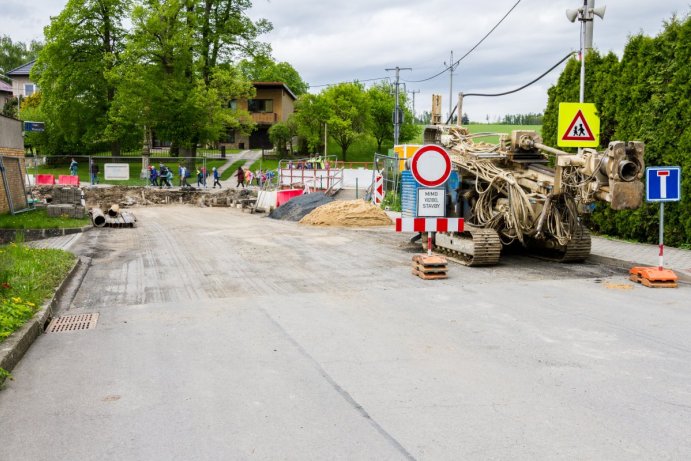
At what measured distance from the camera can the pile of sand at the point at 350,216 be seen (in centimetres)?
2006

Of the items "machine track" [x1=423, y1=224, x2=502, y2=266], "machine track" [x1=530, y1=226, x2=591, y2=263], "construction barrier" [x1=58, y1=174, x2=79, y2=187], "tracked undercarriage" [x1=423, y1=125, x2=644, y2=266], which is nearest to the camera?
"tracked undercarriage" [x1=423, y1=125, x2=644, y2=266]

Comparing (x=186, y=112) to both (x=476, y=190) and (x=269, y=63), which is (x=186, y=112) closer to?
(x=269, y=63)

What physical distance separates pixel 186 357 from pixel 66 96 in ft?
148

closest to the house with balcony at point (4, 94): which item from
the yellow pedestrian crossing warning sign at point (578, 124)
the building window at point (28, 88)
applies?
the building window at point (28, 88)

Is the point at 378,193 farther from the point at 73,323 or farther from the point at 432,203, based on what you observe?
the point at 73,323

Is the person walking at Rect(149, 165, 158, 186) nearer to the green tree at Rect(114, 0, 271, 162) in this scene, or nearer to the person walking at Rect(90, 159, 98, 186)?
the person walking at Rect(90, 159, 98, 186)

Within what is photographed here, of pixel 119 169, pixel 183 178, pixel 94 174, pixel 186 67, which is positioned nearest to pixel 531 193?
pixel 183 178

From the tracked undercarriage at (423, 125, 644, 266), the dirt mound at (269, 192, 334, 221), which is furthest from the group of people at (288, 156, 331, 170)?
the tracked undercarriage at (423, 125, 644, 266)

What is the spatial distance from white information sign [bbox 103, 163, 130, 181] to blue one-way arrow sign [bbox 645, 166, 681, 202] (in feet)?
109

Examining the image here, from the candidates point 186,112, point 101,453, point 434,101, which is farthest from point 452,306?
point 186,112

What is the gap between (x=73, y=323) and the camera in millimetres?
7387

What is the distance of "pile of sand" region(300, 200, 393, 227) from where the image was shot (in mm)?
20062

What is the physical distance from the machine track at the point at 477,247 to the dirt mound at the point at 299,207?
35.8 feet

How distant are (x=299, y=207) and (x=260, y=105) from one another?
47.3 m
